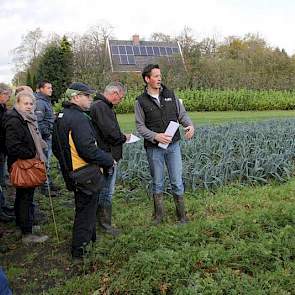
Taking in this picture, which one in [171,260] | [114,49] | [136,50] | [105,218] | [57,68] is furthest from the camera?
[136,50]

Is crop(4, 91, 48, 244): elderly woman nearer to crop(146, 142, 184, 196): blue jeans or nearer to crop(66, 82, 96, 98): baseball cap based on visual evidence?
crop(66, 82, 96, 98): baseball cap

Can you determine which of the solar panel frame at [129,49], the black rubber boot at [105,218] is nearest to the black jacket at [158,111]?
the black rubber boot at [105,218]

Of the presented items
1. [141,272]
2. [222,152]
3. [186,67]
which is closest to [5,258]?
[141,272]

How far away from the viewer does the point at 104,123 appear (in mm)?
4641

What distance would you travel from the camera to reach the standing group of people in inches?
158

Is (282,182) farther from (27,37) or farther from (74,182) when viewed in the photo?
(27,37)

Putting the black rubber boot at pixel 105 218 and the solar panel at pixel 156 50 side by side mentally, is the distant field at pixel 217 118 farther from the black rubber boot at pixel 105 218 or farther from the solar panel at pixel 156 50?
the solar panel at pixel 156 50

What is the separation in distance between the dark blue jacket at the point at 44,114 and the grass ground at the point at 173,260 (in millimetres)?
1914

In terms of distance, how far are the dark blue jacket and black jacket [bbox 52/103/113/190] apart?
264 centimetres

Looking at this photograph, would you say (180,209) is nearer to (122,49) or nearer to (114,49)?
(114,49)

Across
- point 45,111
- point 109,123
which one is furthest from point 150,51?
point 109,123

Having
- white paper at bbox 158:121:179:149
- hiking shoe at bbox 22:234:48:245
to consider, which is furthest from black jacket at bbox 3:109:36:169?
white paper at bbox 158:121:179:149

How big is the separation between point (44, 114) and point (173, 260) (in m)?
3.95

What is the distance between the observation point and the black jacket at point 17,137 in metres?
4.48
